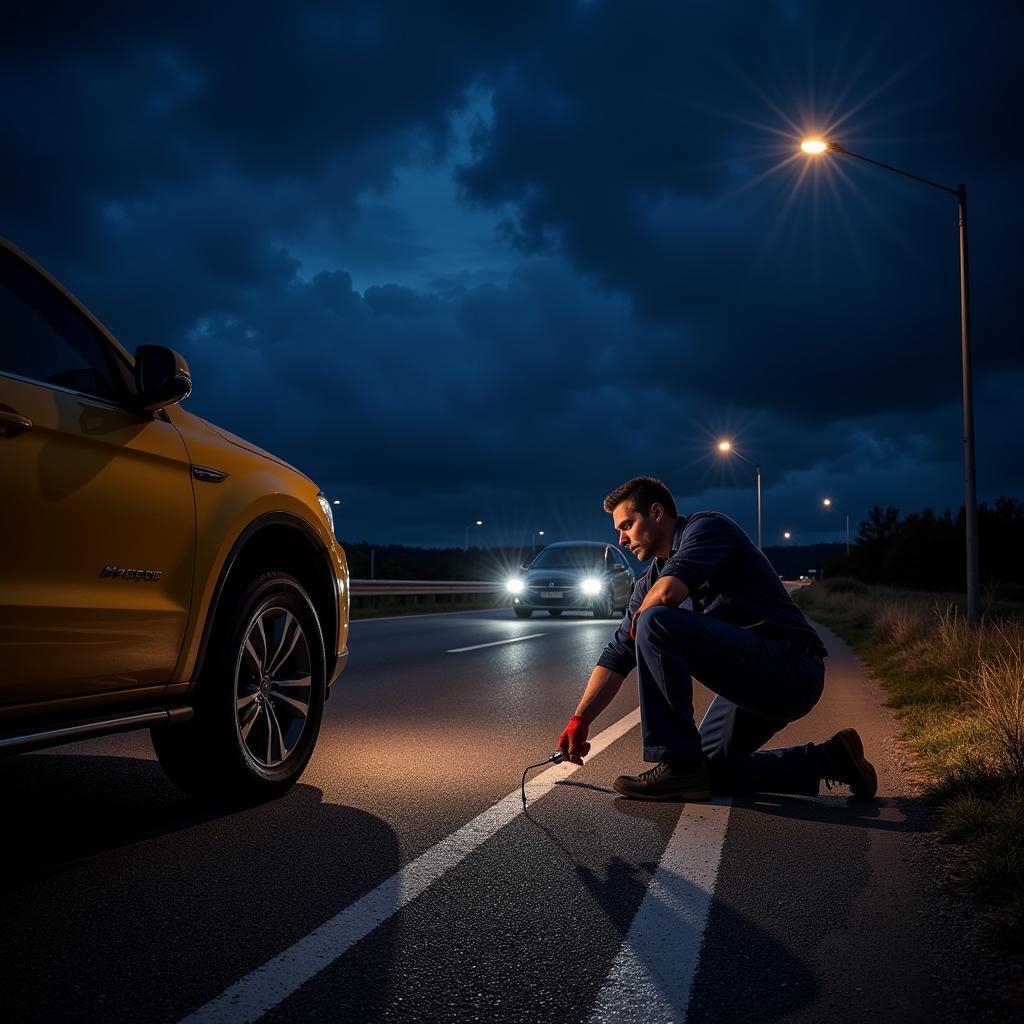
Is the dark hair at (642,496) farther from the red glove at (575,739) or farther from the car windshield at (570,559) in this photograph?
the car windshield at (570,559)

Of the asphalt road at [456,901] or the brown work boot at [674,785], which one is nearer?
the asphalt road at [456,901]

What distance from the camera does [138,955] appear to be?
293 cm

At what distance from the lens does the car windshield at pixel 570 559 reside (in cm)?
2431

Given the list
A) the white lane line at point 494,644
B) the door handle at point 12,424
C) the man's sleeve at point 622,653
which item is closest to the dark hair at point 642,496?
the man's sleeve at point 622,653

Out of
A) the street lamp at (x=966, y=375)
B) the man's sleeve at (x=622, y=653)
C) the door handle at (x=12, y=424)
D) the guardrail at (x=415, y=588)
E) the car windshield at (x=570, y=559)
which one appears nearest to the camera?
the door handle at (x=12, y=424)

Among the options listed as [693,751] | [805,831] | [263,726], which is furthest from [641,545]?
[263,726]

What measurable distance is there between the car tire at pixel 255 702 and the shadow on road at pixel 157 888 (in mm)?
168

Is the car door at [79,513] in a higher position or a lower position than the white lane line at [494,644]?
higher

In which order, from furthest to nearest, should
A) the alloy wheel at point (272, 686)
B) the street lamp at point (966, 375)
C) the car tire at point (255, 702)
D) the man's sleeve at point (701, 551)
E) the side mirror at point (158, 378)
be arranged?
the street lamp at point (966, 375) → the man's sleeve at point (701, 551) → the alloy wheel at point (272, 686) → the car tire at point (255, 702) → the side mirror at point (158, 378)

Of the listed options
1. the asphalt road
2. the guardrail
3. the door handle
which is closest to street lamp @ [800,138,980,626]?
the asphalt road

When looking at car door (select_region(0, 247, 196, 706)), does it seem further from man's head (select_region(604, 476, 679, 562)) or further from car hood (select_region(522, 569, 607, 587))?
car hood (select_region(522, 569, 607, 587))

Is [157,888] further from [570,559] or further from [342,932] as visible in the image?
[570,559]

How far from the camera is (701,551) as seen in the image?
4855 mm

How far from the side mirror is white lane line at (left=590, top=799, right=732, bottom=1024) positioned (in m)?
2.58
